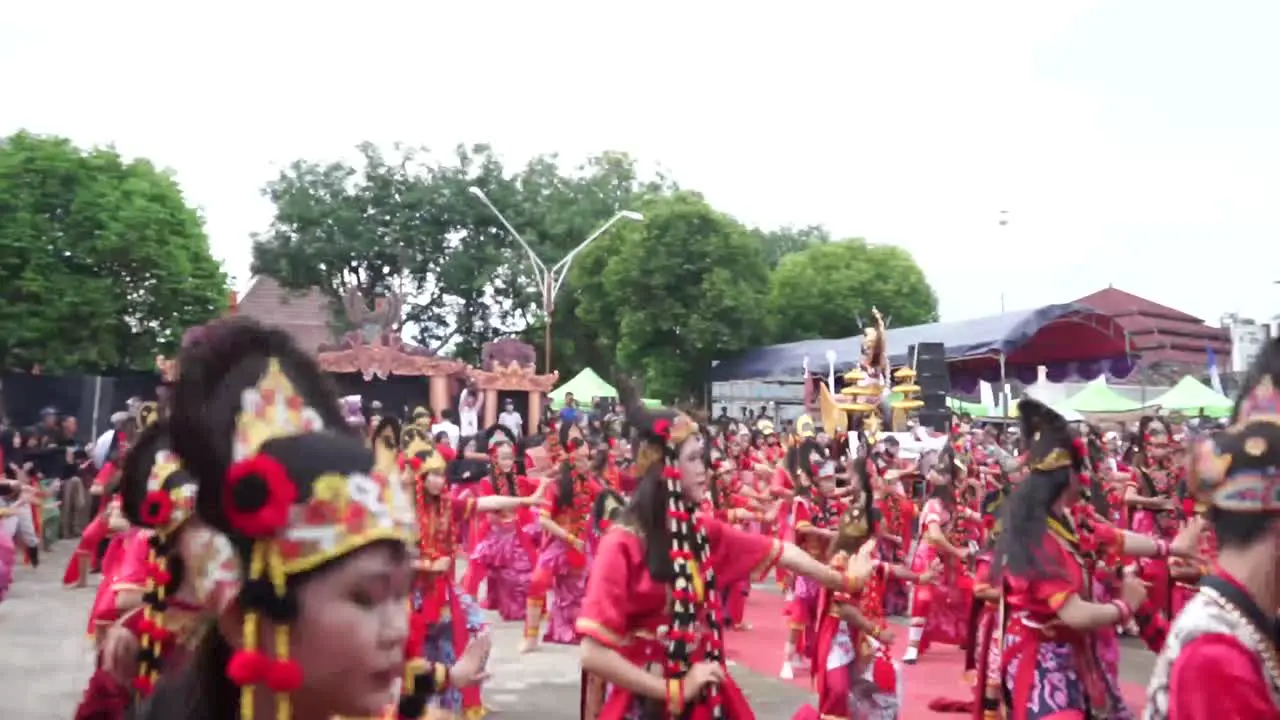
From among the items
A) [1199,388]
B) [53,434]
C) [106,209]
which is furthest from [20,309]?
[1199,388]

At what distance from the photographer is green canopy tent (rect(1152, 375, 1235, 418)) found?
2592 cm

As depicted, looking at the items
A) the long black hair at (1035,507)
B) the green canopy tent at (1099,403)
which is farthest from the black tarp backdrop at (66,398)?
the long black hair at (1035,507)

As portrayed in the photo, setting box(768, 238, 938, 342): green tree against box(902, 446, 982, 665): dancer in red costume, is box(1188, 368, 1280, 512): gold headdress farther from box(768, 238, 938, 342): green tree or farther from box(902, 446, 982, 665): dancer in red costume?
box(768, 238, 938, 342): green tree

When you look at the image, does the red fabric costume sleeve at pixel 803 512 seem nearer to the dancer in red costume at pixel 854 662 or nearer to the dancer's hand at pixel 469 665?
the dancer in red costume at pixel 854 662

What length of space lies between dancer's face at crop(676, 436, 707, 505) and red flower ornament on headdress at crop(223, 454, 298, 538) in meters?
2.61

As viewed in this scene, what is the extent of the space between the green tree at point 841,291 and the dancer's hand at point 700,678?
146ft

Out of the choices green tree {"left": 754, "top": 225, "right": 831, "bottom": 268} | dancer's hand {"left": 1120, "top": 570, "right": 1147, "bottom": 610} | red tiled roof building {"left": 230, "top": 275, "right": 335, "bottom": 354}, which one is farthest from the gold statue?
green tree {"left": 754, "top": 225, "right": 831, "bottom": 268}

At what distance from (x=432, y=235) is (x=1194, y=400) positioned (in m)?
26.7

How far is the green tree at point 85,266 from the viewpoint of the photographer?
27406 millimetres

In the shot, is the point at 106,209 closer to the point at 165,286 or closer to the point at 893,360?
the point at 165,286

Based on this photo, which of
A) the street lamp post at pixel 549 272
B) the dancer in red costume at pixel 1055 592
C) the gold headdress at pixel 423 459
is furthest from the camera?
the street lamp post at pixel 549 272

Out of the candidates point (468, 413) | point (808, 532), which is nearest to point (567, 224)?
point (468, 413)

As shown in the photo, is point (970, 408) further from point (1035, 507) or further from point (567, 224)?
point (1035, 507)

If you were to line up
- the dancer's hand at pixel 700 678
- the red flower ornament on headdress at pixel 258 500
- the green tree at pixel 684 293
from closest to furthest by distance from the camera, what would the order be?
the red flower ornament on headdress at pixel 258 500
the dancer's hand at pixel 700 678
the green tree at pixel 684 293
